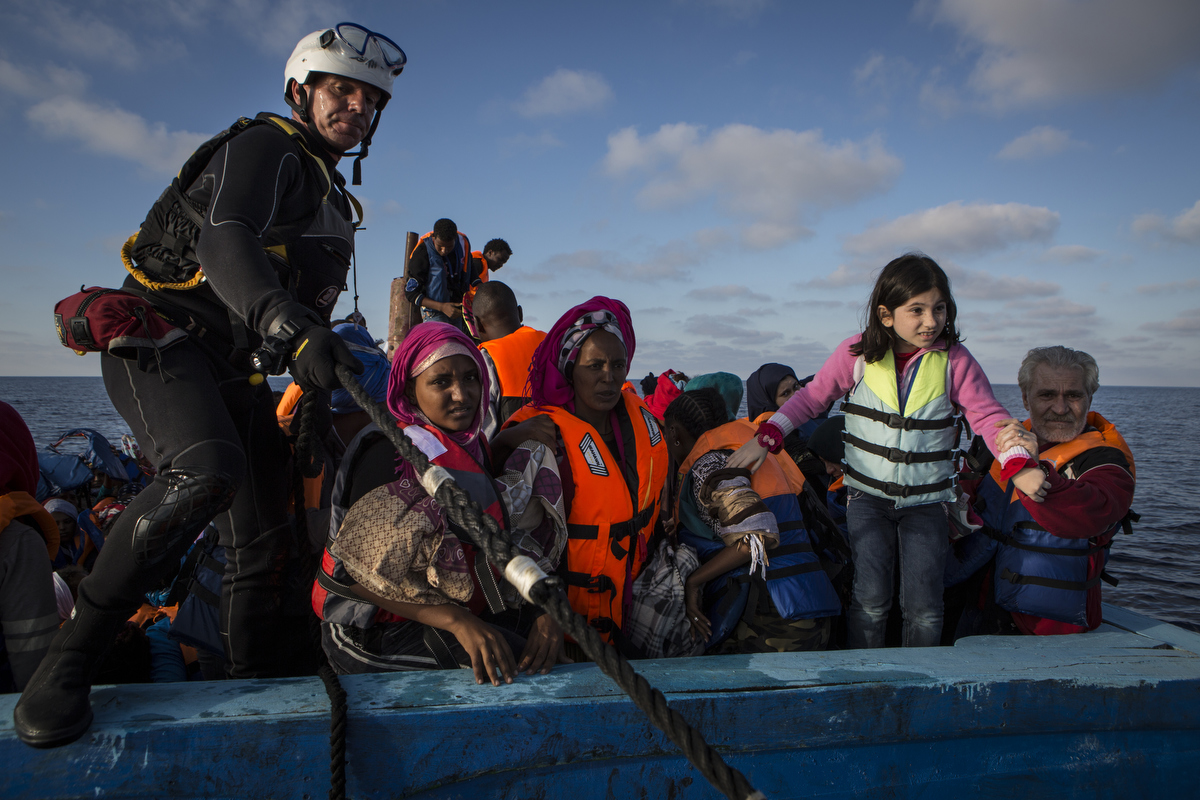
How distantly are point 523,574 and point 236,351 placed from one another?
157cm

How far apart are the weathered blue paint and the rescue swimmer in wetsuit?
0.22 meters

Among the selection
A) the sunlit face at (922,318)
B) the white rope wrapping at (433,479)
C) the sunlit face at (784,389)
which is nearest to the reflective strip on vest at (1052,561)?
the sunlit face at (922,318)

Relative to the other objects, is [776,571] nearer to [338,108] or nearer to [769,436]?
[769,436]

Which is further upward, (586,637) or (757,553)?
(586,637)

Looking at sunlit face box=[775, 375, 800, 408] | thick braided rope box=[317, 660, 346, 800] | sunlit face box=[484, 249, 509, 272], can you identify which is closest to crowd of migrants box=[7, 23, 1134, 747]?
thick braided rope box=[317, 660, 346, 800]

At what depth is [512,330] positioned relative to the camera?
17.3 ft

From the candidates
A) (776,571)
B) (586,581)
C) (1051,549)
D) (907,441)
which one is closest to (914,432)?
(907,441)

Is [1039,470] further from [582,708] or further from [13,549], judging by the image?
[13,549]

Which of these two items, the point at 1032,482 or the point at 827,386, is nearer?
the point at 1032,482

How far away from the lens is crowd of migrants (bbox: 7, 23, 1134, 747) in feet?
6.41

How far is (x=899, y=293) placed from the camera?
301 centimetres

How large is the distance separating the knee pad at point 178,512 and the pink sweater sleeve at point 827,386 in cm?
241

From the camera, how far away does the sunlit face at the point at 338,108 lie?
2.35 m

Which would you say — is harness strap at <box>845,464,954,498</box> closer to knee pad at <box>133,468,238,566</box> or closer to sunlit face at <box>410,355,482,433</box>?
sunlit face at <box>410,355,482,433</box>
